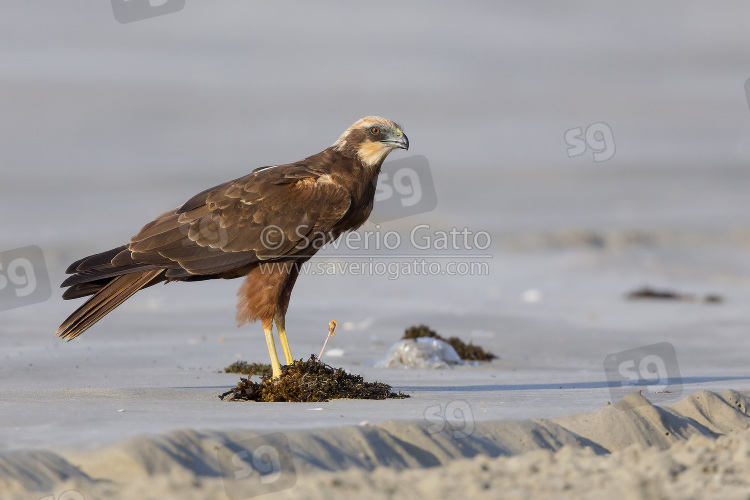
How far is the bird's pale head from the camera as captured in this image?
9953mm

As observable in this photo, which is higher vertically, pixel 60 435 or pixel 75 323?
pixel 75 323

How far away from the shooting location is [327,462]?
6.20 meters

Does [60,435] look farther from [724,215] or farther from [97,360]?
[724,215]

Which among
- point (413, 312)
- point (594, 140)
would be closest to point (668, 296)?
point (413, 312)

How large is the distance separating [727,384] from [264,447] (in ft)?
16.3

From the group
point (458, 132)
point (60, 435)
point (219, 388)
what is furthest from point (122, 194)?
point (60, 435)

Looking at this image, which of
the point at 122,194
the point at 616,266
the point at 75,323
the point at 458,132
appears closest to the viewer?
the point at 75,323

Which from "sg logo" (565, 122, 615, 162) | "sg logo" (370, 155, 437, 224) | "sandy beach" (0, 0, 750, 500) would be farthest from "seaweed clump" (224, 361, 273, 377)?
"sg logo" (565, 122, 615, 162)

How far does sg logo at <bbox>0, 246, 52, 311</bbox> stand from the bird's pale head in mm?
7184

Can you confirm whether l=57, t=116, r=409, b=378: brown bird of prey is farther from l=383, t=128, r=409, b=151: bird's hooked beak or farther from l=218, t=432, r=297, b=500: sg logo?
l=218, t=432, r=297, b=500: sg logo

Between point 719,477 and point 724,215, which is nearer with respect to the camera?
point 719,477

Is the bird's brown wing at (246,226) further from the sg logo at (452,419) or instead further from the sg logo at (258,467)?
the sg logo at (258,467)

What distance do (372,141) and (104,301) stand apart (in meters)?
2.83

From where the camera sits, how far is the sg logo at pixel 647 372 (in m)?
8.91
